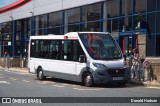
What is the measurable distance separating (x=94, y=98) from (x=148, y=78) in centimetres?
789

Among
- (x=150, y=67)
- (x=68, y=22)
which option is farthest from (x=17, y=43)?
(x=150, y=67)

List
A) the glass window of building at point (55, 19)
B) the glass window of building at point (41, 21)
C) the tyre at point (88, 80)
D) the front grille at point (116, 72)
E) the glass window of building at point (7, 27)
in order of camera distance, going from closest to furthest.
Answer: the front grille at point (116, 72), the tyre at point (88, 80), the glass window of building at point (55, 19), the glass window of building at point (41, 21), the glass window of building at point (7, 27)

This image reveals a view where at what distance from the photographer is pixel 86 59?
19.0 meters

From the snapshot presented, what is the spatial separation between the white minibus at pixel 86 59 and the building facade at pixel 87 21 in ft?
14.3

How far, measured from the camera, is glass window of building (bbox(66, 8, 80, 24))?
31.8 m

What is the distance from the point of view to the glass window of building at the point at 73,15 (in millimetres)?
31797

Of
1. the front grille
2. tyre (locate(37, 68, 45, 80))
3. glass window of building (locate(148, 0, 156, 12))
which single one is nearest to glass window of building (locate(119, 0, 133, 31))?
glass window of building (locate(148, 0, 156, 12))

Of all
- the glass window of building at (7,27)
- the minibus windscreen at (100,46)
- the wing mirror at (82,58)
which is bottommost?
the wing mirror at (82,58)

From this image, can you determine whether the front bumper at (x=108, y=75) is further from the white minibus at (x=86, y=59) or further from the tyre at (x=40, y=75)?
the tyre at (x=40, y=75)

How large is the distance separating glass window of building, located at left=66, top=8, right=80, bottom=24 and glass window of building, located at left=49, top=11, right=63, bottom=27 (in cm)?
134

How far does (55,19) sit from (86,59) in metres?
17.1

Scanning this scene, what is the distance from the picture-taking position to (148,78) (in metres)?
21.2

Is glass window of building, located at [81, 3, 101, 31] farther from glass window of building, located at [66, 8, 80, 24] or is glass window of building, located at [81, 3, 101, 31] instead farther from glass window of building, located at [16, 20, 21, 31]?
glass window of building, located at [16, 20, 21, 31]

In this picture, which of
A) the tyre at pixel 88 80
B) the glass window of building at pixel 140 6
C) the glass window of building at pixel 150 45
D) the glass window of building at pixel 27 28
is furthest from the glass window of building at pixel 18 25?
the tyre at pixel 88 80
